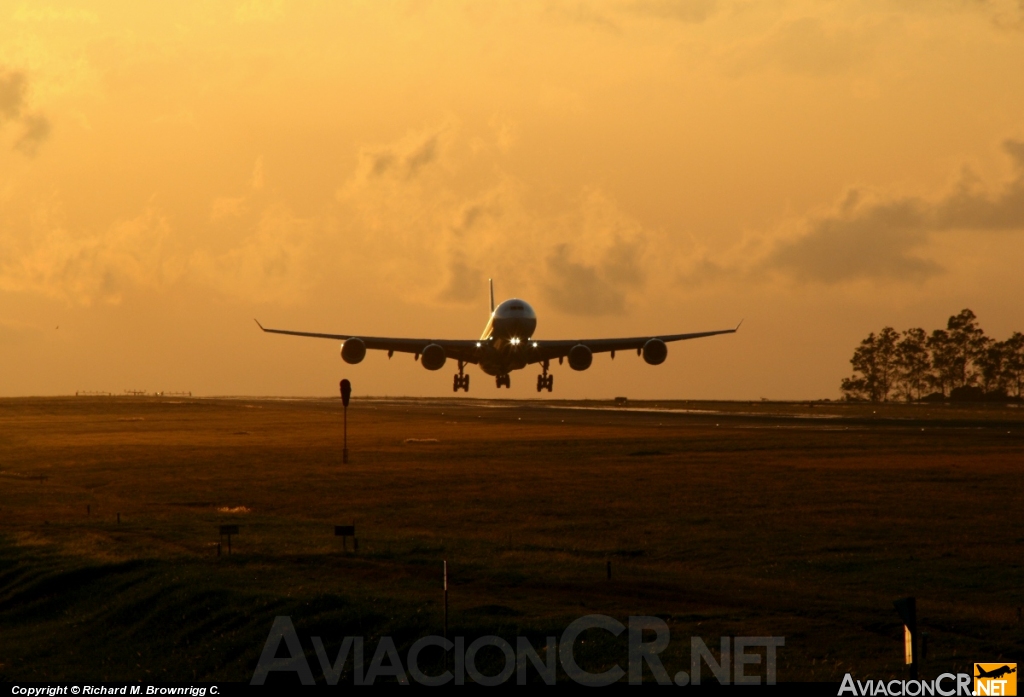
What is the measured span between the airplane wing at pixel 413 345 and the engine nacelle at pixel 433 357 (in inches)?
19.5

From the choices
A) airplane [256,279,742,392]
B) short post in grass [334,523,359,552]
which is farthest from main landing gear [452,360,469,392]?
short post in grass [334,523,359,552]

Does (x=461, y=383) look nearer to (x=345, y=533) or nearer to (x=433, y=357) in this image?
(x=433, y=357)

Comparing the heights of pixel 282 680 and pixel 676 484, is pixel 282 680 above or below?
below

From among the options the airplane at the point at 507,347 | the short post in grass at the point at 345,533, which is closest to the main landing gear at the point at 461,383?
the airplane at the point at 507,347

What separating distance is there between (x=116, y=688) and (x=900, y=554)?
2089 cm

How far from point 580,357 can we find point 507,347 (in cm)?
791

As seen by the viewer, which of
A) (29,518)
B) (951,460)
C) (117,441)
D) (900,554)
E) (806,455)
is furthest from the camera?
(117,441)

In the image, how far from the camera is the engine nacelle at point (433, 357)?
3376 inches

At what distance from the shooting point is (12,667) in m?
29.7

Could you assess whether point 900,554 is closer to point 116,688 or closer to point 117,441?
point 116,688

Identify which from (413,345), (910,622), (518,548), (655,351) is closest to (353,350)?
(413,345)

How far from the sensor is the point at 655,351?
89.4m

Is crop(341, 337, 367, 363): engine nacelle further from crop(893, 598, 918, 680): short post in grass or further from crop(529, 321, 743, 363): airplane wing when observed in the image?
crop(893, 598, 918, 680): short post in grass

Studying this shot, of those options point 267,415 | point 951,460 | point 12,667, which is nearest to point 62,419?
point 267,415
